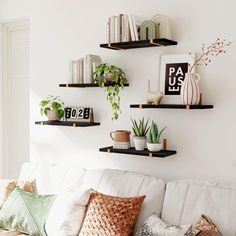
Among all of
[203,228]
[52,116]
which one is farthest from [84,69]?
[203,228]

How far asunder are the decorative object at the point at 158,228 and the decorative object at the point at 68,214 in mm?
443

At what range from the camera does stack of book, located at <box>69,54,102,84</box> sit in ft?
10.2

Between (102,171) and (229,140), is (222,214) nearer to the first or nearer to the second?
(229,140)

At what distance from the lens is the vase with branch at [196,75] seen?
2611 millimetres

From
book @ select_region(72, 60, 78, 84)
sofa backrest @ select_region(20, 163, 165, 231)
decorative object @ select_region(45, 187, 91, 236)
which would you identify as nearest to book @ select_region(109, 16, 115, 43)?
book @ select_region(72, 60, 78, 84)

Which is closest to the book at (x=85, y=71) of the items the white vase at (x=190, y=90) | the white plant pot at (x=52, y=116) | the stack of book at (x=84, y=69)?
the stack of book at (x=84, y=69)

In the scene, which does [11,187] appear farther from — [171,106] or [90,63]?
[171,106]

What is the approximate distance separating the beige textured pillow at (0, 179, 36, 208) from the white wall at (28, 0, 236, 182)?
0.45 meters

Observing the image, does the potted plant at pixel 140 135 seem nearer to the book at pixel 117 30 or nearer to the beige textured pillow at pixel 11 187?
the book at pixel 117 30

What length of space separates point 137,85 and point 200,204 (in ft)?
3.40

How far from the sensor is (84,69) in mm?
3131

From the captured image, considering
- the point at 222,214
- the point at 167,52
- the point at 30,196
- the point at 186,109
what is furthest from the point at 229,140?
the point at 30,196

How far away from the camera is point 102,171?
2951mm

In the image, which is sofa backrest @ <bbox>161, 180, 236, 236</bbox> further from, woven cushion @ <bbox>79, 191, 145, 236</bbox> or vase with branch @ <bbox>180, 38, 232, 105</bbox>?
vase with branch @ <bbox>180, 38, 232, 105</bbox>
